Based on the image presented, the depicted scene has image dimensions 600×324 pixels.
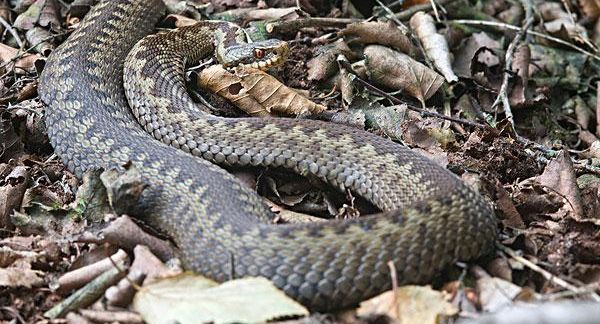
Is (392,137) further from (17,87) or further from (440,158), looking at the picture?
(17,87)

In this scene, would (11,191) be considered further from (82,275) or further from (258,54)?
(258,54)

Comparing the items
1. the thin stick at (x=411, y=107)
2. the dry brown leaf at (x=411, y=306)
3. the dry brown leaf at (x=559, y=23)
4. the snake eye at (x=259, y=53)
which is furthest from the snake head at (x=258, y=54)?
the dry brown leaf at (x=559, y=23)

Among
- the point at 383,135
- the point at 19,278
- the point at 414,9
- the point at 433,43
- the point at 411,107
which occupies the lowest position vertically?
the point at 19,278

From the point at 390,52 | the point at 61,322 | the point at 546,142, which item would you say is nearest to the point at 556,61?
the point at 546,142

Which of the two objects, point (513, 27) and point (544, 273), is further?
point (513, 27)

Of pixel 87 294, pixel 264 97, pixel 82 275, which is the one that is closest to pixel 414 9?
pixel 264 97

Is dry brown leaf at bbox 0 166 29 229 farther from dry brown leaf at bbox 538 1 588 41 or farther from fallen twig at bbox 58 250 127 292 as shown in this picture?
dry brown leaf at bbox 538 1 588 41
